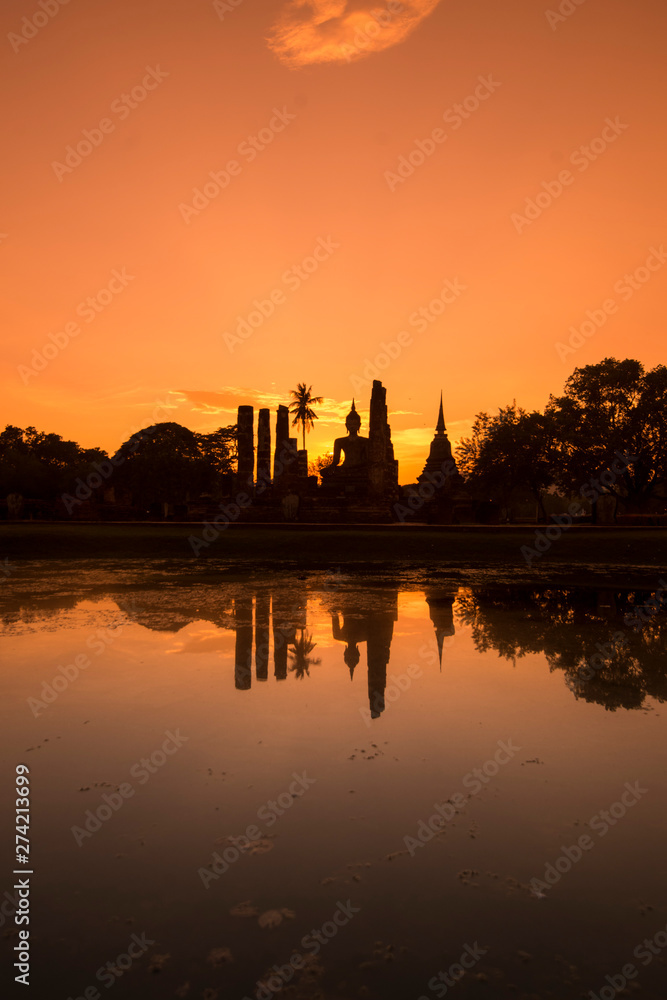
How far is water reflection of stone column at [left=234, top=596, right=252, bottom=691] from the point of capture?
667 cm

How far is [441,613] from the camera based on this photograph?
10.6 m

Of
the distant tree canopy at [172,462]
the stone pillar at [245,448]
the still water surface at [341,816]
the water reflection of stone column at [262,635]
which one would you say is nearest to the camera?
the still water surface at [341,816]

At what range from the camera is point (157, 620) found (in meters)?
9.68

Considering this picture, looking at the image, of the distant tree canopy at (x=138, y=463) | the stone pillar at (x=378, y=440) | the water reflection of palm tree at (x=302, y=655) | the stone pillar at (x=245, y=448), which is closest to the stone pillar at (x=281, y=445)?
the stone pillar at (x=245, y=448)

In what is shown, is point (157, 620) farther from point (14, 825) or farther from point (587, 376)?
point (587, 376)

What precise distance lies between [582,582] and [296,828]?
41.1ft

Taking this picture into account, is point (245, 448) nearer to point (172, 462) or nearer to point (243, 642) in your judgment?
point (172, 462)
